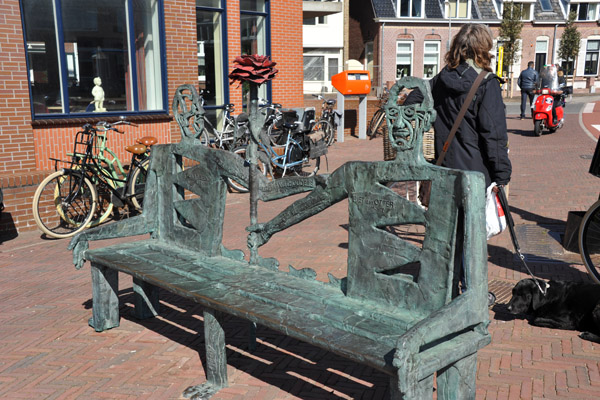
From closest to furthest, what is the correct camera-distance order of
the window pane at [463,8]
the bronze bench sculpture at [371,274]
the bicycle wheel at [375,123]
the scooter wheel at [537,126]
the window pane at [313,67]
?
the bronze bench sculpture at [371,274]
the scooter wheel at [537,126]
the bicycle wheel at [375,123]
the window pane at [313,67]
the window pane at [463,8]

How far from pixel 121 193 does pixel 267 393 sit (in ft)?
16.7

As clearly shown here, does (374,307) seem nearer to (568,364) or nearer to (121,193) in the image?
(568,364)

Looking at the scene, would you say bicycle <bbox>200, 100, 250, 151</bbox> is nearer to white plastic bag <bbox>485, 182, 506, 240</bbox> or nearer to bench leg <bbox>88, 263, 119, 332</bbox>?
bench leg <bbox>88, 263, 119, 332</bbox>

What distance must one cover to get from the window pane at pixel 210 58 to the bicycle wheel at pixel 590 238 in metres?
8.60

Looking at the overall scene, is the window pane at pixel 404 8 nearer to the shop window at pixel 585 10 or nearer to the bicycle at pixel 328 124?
the shop window at pixel 585 10

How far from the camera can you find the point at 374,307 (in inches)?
131

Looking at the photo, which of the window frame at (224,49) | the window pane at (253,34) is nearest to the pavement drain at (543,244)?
the window frame at (224,49)

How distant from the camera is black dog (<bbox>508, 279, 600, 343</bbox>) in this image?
430cm

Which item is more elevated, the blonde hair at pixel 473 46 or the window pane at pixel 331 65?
the window pane at pixel 331 65

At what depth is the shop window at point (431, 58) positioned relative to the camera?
141ft

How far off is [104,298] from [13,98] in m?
4.48

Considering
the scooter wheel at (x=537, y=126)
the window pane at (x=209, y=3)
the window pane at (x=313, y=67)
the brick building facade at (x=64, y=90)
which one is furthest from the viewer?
the window pane at (x=313, y=67)

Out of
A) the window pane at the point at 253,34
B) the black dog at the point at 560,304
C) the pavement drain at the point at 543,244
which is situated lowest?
the pavement drain at the point at 543,244

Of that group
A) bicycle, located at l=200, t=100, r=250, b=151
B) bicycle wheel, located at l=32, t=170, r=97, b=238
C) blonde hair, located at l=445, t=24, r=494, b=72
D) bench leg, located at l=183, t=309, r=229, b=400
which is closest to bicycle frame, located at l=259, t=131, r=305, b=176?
bicycle, located at l=200, t=100, r=250, b=151
